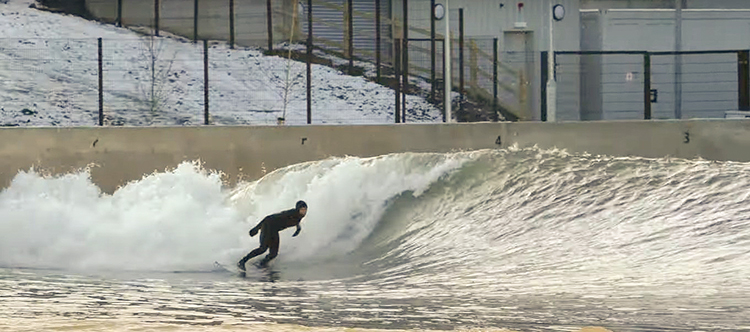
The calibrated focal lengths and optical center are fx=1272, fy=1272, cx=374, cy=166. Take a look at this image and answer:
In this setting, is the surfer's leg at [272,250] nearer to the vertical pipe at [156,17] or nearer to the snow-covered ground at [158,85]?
the snow-covered ground at [158,85]

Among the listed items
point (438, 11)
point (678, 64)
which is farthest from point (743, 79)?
point (438, 11)

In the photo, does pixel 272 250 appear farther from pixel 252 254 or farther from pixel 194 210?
pixel 194 210

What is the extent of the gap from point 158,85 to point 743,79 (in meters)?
12.7

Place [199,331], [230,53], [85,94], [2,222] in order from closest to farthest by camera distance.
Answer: [199,331] < [2,222] < [85,94] < [230,53]

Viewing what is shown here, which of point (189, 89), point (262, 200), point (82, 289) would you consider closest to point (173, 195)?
point (262, 200)

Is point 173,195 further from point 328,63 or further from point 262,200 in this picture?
point 328,63

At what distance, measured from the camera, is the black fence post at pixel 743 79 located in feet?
83.6

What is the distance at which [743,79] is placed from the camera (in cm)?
2670

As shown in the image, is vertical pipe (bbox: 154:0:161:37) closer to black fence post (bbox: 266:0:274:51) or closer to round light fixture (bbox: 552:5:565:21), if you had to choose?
black fence post (bbox: 266:0:274:51)

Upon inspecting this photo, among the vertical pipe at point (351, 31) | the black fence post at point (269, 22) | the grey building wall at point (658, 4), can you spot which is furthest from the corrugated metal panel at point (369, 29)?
the grey building wall at point (658, 4)

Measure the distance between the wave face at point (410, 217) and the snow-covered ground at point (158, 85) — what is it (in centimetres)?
702

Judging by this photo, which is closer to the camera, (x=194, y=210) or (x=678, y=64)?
(x=194, y=210)

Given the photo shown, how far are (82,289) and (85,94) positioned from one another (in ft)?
47.4

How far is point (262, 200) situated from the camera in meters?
19.3
